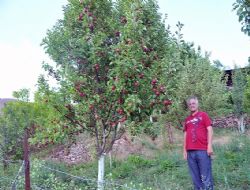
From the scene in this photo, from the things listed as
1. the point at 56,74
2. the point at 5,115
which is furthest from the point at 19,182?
the point at 5,115

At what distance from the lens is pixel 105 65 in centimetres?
564

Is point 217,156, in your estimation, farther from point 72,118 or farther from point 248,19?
point 248,19

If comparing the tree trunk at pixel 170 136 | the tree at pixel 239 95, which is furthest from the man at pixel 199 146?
the tree at pixel 239 95

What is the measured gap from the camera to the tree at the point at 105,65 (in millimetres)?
5113

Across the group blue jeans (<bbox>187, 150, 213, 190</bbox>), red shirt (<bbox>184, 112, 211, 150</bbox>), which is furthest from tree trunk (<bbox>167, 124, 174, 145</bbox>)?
red shirt (<bbox>184, 112, 211, 150</bbox>)

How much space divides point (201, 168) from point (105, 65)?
2106 mm

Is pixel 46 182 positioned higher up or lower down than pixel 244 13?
lower down

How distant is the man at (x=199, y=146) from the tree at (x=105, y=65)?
0.67 metres

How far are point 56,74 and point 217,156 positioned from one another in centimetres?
481

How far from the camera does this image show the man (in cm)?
554

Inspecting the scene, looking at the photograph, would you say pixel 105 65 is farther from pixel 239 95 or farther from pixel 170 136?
pixel 239 95

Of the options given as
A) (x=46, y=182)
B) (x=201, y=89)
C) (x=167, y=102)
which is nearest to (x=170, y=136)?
(x=201, y=89)

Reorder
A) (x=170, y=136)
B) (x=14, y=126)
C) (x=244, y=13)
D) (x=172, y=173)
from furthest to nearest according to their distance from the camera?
(x=170, y=136) < (x=14, y=126) < (x=172, y=173) < (x=244, y=13)

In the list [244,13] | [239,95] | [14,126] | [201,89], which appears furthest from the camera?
[239,95]
